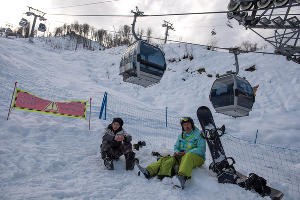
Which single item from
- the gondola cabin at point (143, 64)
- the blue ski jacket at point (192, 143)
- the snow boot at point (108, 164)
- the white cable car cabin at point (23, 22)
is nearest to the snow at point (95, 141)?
the snow boot at point (108, 164)

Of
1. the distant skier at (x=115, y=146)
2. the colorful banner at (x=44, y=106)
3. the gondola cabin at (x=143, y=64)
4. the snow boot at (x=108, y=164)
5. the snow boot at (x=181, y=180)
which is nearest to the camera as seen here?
the snow boot at (x=181, y=180)

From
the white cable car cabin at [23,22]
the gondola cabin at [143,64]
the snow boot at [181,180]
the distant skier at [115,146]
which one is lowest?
the snow boot at [181,180]

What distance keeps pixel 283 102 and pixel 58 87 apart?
51.6ft

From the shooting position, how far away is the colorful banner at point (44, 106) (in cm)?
633

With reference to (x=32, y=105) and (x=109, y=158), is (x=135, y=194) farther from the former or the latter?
(x=32, y=105)

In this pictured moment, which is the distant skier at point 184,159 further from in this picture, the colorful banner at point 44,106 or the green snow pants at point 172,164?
the colorful banner at point 44,106

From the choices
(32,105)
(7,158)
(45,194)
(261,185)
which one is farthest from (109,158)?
(32,105)

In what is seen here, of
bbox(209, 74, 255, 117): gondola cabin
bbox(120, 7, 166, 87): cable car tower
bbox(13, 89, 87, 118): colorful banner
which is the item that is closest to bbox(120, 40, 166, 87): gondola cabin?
bbox(120, 7, 166, 87): cable car tower

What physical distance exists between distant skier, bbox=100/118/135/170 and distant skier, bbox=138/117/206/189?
0.36 meters

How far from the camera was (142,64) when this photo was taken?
6172mm

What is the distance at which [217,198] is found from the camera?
3.38 metres

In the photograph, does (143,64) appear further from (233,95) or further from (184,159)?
(184,159)

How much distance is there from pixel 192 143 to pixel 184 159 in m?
0.63

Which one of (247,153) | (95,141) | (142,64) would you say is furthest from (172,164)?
(247,153)
